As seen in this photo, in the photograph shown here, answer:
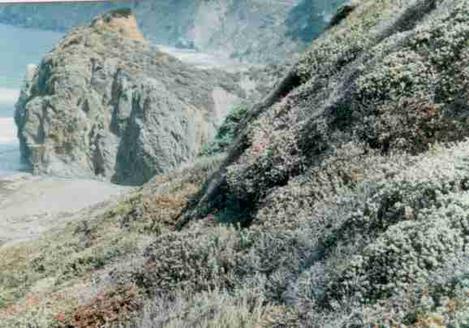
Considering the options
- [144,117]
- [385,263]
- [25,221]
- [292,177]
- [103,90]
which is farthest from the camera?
[103,90]

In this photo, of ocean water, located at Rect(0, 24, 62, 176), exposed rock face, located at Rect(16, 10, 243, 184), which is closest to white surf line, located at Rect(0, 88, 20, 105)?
ocean water, located at Rect(0, 24, 62, 176)

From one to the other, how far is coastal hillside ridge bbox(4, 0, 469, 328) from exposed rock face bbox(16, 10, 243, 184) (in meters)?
49.4

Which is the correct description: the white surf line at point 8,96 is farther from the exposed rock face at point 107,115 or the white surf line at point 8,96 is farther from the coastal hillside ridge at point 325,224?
the coastal hillside ridge at point 325,224

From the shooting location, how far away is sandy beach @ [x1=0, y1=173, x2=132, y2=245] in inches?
1734

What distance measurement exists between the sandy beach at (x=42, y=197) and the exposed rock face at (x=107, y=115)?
3.64 metres

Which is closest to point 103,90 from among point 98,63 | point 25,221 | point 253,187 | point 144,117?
point 98,63

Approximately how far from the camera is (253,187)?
1077 centimetres

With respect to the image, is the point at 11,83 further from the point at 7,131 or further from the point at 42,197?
the point at 42,197

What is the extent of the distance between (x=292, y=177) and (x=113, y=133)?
5859cm

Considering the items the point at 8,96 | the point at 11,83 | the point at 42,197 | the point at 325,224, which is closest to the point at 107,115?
the point at 42,197

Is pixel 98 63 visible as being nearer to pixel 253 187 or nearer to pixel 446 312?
pixel 253 187

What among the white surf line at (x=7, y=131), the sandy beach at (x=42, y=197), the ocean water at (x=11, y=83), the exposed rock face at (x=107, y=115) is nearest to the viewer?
the sandy beach at (x=42, y=197)

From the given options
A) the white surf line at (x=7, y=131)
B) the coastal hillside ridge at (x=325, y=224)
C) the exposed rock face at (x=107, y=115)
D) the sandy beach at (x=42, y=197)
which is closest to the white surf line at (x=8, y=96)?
the white surf line at (x=7, y=131)

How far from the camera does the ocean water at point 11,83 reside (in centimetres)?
7101
